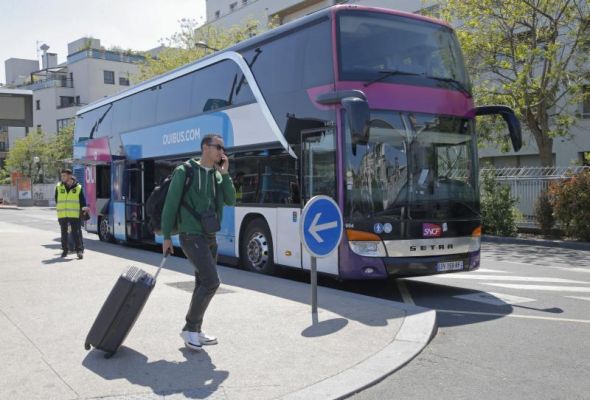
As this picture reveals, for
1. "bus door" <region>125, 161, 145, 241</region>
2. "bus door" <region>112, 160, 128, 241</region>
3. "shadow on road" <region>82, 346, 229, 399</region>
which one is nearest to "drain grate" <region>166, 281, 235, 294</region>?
"shadow on road" <region>82, 346, 229, 399</region>

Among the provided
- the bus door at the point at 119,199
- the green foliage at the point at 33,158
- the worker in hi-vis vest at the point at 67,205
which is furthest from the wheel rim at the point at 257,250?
the green foliage at the point at 33,158

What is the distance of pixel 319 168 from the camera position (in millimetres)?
9047

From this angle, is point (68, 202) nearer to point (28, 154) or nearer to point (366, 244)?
point (366, 244)

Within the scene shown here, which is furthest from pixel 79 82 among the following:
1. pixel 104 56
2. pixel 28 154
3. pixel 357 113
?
pixel 357 113

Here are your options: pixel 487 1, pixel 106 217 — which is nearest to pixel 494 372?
pixel 106 217

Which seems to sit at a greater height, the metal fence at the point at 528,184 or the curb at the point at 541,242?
the metal fence at the point at 528,184

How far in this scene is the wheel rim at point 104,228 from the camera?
17.4 meters

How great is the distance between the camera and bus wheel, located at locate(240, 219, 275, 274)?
412 inches

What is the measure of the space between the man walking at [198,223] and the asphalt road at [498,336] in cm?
163

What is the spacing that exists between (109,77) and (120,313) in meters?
72.9

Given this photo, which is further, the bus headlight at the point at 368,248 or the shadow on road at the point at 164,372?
the bus headlight at the point at 368,248

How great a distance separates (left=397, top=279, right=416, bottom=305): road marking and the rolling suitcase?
14.0 ft

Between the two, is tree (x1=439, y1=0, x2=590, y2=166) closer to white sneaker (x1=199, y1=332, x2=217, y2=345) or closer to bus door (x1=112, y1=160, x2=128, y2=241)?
bus door (x1=112, y1=160, x2=128, y2=241)

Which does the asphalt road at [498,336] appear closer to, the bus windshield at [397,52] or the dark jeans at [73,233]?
the bus windshield at [397,52]
